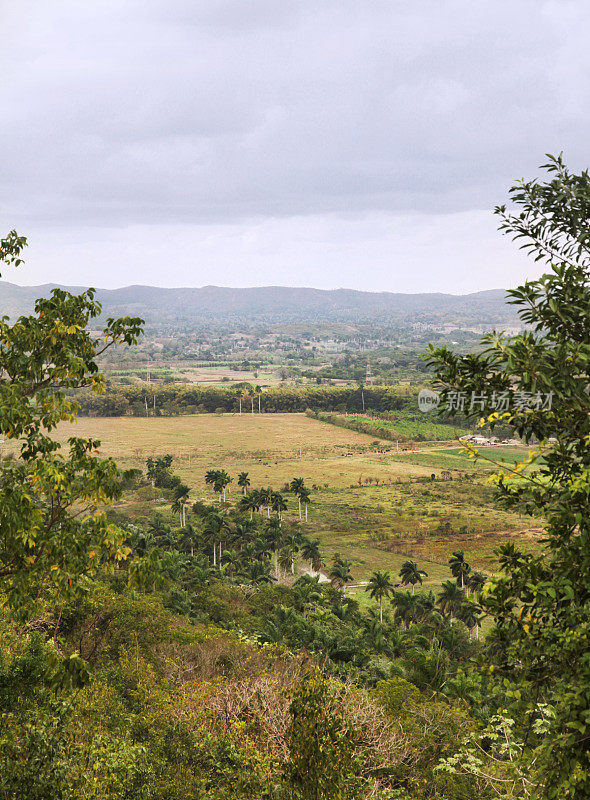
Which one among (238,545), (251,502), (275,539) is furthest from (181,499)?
(275,539)

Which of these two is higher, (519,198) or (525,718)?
(519,198)

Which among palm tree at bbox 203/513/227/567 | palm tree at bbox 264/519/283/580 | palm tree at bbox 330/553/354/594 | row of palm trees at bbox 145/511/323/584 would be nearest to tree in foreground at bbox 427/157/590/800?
palm tree at bbox 330/553/354/594

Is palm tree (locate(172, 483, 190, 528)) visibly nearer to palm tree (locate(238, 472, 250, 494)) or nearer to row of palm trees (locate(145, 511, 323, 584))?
row of palm trees (locate(145, 511, 323, 584))

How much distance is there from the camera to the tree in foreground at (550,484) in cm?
495

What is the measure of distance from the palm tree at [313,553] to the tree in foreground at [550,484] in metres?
42.1

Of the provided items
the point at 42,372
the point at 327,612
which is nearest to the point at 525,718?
the point at 42,372

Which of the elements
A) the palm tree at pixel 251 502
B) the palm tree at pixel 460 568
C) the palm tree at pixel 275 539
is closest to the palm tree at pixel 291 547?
the palm tree at pixel 275 539

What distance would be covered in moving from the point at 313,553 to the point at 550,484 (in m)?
43.3

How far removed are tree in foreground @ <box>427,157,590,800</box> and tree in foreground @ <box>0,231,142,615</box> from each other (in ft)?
13.2

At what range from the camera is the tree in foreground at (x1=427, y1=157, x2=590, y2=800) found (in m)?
4.95

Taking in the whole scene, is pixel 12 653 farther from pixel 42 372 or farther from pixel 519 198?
pixel 519 198

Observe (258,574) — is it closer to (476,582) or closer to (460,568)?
(460,568)

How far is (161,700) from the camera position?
14430 millimetres

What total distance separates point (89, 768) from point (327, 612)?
24972mm
